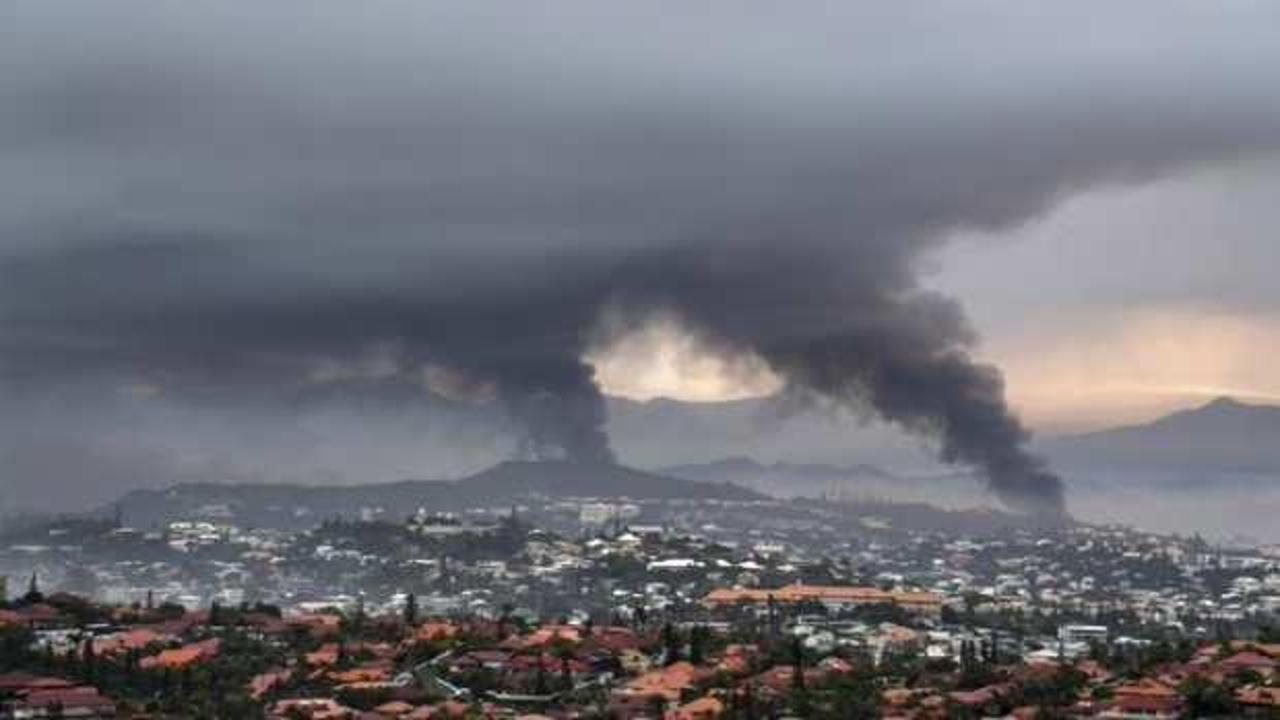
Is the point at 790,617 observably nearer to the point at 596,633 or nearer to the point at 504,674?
the point at 596,633

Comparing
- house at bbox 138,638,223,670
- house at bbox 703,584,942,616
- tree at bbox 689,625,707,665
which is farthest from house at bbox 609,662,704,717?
house at bbox 703,584,942,616

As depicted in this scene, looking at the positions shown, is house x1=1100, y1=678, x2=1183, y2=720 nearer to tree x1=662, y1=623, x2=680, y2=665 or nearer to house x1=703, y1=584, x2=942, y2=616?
tree x1=662, y1=623, x2=680, y2=665

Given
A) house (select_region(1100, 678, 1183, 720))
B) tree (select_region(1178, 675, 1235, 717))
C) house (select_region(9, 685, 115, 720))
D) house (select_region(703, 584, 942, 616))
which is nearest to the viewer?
house (select_region(1100, 678, 1183, 720))

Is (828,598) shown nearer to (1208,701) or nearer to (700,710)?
(700,710)

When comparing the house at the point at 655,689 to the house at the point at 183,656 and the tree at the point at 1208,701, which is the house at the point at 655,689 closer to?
the house at the point at 183,656

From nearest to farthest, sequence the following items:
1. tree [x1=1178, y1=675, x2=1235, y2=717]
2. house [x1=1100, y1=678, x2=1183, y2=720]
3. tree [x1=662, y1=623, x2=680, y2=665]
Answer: house [x1=1100, y1=678, x2=1183, y2=720], tree [x1=1178, y1=675, x2=1235, y2=717], tree [x1=662, y1=623, x2=680, y2=665]

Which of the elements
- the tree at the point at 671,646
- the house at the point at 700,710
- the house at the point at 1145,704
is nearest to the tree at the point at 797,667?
the house at the point at 700,710

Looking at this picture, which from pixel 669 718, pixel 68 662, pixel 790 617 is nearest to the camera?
pixel 669 718

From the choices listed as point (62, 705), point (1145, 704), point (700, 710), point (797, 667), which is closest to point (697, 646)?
point (797, 667)

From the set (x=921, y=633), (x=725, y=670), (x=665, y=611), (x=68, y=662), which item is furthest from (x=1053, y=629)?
(x=68, y=662)

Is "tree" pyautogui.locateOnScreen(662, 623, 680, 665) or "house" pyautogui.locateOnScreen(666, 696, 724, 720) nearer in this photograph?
"house" pyautogui.locateOnScreen(666, 696, 724, 720)

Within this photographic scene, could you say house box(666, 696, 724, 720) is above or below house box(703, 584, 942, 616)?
below
